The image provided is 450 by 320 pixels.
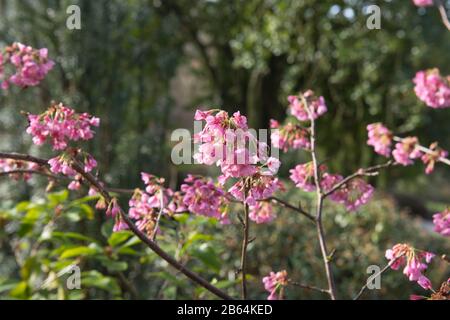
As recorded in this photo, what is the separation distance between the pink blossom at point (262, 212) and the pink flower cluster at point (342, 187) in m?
0.13

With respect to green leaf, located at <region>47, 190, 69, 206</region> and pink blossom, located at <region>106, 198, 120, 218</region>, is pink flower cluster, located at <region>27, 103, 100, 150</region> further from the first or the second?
green leaf, located at <region>47, 190, 69, 206</region>

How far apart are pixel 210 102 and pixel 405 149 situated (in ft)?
24.6

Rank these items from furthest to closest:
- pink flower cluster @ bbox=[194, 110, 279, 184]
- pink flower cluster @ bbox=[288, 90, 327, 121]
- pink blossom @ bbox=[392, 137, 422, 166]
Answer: pink flower cluster @ bbox=[288, 90, 327, 121] < pink blossom @ bbox=[392, 137, 422, 166] < pink flower cluster @ bbox=[194, 110, 279, 184]

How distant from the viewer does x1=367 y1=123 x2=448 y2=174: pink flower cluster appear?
179 cm

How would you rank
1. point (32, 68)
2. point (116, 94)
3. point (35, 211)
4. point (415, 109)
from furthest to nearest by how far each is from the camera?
1. point (415, 109)
2. point (116, 94)
3. point (35, 211)
4. point (32, 68)

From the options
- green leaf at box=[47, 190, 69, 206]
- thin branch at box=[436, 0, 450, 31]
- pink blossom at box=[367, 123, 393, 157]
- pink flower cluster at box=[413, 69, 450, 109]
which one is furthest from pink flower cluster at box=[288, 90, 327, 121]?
green leaf at box=[47, 190, 69, 206]

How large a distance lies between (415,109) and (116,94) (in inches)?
188

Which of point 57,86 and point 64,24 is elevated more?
point 64,24

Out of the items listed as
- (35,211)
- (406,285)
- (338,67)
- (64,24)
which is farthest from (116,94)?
(338,67)

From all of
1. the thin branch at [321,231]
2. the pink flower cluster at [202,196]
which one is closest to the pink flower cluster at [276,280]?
the thin branch at [321,231]

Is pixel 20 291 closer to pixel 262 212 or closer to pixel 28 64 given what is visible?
pixel 28 64

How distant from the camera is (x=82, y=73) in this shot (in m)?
3.73

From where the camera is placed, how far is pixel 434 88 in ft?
6.43

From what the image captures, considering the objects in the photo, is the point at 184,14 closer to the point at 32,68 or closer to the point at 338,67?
the point at 338,67
